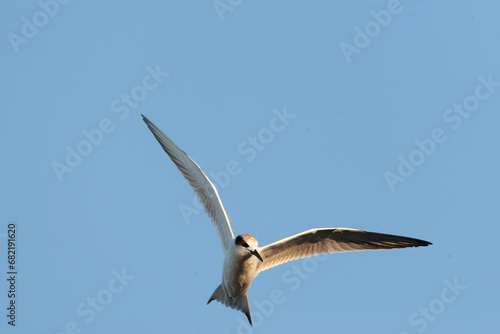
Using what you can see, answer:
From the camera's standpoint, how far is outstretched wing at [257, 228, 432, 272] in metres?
8.72

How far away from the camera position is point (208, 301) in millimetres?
9227

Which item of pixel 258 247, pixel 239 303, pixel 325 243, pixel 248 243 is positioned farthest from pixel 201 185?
pixel 325 243

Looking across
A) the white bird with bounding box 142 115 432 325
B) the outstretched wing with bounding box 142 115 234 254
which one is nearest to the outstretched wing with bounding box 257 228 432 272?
the white bird with bounding box 142 115 432 325

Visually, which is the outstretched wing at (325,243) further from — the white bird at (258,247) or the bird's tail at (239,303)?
the bird's tail at (239,303)

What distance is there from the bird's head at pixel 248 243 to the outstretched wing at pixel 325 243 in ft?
1.60

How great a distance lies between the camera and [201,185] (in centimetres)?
966

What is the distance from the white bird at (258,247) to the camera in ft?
27.5

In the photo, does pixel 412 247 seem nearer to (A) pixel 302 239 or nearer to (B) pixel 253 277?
(A) pixel 302 239

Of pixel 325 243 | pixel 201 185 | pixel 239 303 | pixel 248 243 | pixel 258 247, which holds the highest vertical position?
pixel 201 185

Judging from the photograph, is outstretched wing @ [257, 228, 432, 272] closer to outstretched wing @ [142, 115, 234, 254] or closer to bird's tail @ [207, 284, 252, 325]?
bird's tail @ [207, 284, 252, 325]

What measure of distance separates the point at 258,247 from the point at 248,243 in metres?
0.50

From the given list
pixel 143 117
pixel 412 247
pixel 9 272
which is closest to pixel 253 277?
pixel 412 247

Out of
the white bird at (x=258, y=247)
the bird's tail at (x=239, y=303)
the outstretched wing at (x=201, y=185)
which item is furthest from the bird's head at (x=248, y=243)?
the bird's tail at (x=239, y=303)

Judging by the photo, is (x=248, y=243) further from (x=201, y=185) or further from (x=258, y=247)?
(x=201, y=185)
